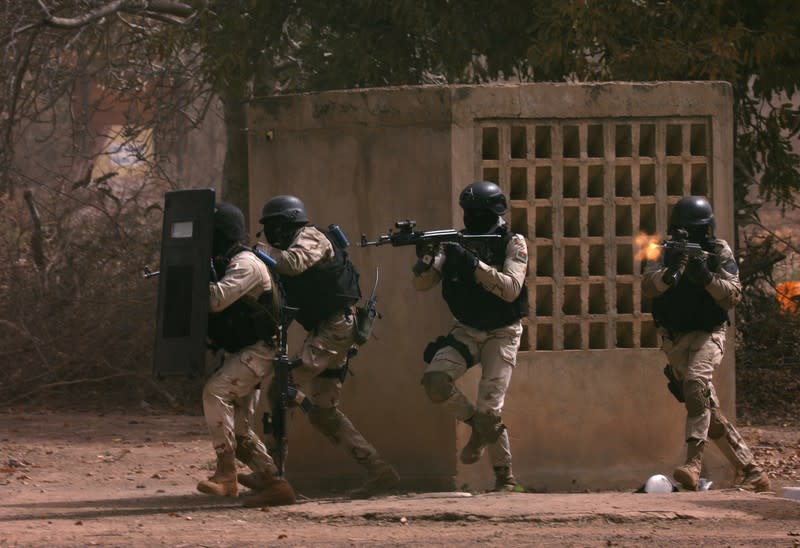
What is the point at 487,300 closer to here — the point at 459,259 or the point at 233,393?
the point at 459,259

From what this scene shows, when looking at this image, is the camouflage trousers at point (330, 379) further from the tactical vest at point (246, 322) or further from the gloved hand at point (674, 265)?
the gloved hand at point (674, 265)

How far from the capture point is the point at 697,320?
8.15 m

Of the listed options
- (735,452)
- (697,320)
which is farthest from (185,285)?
(735,452)

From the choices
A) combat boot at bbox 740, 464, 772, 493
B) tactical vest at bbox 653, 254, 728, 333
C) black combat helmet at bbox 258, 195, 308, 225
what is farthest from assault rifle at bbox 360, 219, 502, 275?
combat boot at bbox 740, 464, 772, 493

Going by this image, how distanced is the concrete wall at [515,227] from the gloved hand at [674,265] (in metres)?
0.84

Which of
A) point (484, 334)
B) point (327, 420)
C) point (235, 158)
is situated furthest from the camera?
point (235, 158)

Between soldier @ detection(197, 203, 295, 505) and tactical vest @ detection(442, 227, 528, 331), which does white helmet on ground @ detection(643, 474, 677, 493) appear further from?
soldier @ detection(197, 203, 295, 505)

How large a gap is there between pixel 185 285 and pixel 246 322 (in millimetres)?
363

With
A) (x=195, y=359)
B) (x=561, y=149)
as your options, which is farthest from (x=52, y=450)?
(x=561, y=149)

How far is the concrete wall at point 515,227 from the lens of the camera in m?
8.46

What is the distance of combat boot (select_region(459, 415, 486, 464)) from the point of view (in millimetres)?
7828

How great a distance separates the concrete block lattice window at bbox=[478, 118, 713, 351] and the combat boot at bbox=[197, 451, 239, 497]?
1999mm

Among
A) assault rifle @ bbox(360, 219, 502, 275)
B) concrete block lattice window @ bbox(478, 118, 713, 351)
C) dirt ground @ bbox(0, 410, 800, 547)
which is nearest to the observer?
dirt ground @ bbox(0, 410, 800, 547)

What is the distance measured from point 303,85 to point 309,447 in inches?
221
